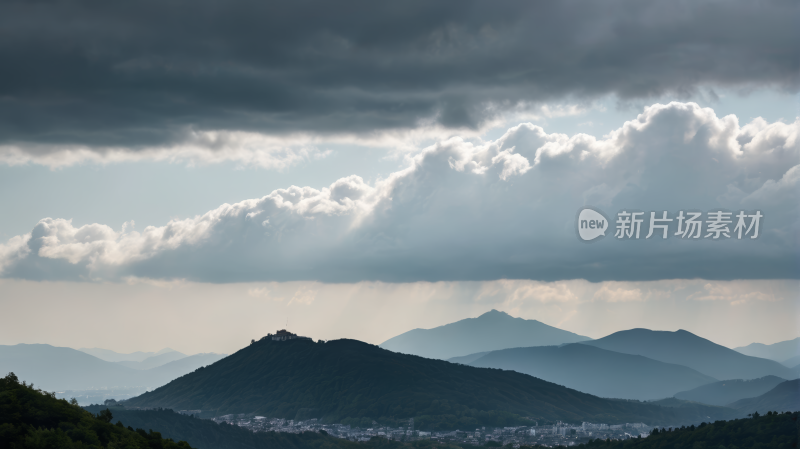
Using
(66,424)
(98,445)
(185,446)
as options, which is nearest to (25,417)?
(66,424)

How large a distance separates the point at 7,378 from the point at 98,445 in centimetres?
3222

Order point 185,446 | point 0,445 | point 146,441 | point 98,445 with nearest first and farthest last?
point 0,445
point 98,445
point 146,441
point 185,446

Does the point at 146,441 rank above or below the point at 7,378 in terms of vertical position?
below

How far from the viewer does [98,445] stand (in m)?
134

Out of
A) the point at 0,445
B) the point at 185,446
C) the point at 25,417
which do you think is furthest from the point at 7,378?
the point at 185,446

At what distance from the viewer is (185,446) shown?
163625mm

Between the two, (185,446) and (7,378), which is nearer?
(7,378)

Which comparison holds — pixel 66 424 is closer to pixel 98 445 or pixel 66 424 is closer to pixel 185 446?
pixel 98 445

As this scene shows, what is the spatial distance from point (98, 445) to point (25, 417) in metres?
16.4

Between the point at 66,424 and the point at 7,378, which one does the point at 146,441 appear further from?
the point at 7,378

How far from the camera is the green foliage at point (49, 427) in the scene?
415 ft

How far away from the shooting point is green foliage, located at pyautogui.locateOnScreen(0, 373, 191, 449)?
12656 cm

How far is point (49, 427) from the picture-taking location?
453 ft

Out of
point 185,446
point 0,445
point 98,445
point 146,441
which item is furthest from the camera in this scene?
point 185,446
